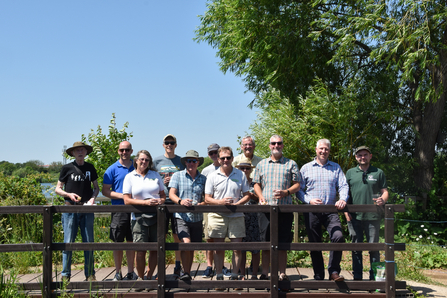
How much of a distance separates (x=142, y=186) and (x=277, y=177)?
1651 millimetres

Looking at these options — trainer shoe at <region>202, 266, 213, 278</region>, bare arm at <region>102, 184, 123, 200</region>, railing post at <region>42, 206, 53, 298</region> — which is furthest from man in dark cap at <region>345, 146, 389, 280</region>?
railing post at <region>42, 206, 53, 298</region>

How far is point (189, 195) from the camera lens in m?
5.30

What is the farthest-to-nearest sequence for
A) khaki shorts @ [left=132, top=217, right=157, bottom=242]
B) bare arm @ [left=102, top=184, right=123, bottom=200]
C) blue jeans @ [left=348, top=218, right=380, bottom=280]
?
bare arm @ [left=102, top=184, right=123, bottom=200] < blue jeans @ [left=348, top=218, right=380, bottom=280] < khaki shorts @ [left=132, top=217, right=157, bottom=242]

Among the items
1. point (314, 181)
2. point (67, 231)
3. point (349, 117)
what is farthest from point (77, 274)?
point (349, 117)

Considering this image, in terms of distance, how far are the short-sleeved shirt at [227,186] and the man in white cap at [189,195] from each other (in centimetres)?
25

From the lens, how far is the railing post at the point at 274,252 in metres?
4.76

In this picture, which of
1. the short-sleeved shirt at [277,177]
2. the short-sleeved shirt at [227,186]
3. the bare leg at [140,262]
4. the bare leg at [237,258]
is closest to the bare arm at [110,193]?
the bare leg at [140,262]

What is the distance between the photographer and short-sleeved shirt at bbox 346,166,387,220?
5.44m

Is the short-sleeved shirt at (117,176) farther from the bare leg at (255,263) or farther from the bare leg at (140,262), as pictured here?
the bare leg at (255,263)

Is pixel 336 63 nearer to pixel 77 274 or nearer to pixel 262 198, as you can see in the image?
pixel 262 198

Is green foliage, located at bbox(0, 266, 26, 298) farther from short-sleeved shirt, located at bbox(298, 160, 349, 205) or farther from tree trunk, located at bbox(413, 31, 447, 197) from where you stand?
tree trunk, located at bbox(413, 31, 447, 197)

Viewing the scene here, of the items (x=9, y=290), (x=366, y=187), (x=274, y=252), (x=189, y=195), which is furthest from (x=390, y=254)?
(x=9, y=290)

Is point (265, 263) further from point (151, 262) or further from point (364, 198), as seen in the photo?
point (364, 198)

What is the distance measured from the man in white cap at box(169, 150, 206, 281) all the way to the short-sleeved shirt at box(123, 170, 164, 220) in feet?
0.74
